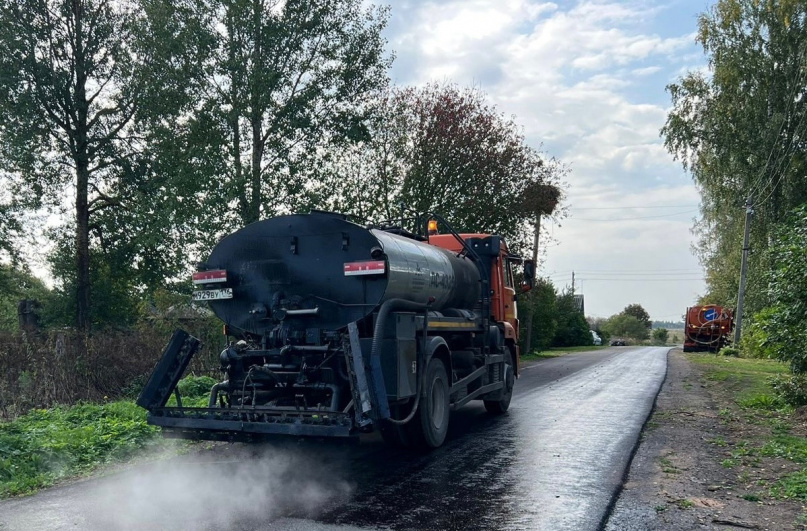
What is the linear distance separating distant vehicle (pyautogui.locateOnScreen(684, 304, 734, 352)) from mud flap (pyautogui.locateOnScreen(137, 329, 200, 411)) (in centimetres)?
3717

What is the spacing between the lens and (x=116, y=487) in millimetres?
6656

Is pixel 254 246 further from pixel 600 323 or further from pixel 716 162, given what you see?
pixel 600 323

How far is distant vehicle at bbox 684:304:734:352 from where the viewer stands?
1586 inches

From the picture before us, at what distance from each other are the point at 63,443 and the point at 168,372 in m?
1.54

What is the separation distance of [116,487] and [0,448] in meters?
1.93

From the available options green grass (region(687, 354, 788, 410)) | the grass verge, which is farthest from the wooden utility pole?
the grass verge

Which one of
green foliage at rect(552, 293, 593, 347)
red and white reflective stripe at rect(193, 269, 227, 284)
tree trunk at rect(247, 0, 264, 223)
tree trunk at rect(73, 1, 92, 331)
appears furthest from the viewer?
green foliage at rect(552, 293, 593, 347)

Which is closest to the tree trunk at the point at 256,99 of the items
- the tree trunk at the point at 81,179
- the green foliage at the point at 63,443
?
the tree trunk at the point at 81,179

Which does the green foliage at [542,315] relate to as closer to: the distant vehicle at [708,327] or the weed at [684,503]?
the distant vehicle at [708,327]

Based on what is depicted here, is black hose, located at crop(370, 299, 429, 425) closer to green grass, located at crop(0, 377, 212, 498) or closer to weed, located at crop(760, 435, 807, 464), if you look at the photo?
green grass, located at crop(0, 377, 212, 498)

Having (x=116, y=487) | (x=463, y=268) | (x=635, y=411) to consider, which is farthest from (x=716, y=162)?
(x=116, y=487)

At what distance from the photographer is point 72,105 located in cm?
2311

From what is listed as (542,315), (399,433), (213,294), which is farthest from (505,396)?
(542,315)

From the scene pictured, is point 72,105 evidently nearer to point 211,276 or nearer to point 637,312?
point 211,276
